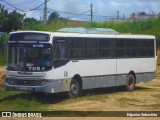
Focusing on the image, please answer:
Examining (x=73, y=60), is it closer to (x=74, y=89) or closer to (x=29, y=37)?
(x=74, y=89)

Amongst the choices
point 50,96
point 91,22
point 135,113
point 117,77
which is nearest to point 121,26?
point 91,22

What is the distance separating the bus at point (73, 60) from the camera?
55.6ft

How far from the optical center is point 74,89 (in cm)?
1866

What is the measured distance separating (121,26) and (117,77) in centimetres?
2538

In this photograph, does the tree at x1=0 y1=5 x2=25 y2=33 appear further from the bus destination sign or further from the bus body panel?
the bus destination sign

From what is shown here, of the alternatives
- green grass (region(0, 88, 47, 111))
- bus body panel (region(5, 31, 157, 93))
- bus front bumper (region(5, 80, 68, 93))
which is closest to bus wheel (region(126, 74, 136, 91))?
bus body panel (region(5, 31, 157, 93))

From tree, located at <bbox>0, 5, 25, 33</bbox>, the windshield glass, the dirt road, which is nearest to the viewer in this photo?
the dirt road

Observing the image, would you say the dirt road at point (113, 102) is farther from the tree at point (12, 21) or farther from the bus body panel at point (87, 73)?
the tree at point (12, 21)

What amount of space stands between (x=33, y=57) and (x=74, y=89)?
2612mm

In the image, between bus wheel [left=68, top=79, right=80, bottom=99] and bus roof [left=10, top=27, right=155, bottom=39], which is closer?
bus roof [left=10, top=27, right=155, bottom=39]

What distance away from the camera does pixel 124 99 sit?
18.8 m

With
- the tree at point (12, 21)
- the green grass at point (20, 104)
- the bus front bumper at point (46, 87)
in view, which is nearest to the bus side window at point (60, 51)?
the bus front bumper at point (46, 87)

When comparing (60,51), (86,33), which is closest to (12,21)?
(86,33)

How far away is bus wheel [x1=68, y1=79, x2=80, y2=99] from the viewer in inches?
726
